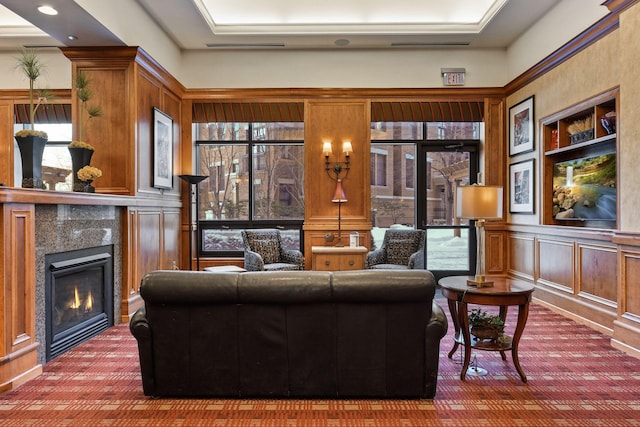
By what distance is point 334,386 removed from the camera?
2.64 metres

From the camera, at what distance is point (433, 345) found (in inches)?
102

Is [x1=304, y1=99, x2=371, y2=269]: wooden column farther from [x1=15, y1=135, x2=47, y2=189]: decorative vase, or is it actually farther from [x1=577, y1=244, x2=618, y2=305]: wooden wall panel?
[x1=15, y1=135, x2=47, y2=189]: decorative vase

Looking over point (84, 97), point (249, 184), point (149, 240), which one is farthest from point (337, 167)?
point (84, 97)

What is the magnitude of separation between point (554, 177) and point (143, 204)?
5.13 metres

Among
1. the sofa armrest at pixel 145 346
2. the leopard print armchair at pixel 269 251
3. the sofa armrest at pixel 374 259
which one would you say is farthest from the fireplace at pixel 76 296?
the sofa armrest at pixel 374 259

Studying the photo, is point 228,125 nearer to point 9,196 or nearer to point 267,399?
point 9,196

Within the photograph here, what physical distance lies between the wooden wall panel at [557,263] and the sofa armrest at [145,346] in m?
4.47

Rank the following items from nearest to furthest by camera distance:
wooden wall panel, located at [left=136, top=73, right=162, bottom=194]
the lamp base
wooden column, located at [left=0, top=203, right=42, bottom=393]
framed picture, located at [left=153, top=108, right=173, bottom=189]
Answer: wooden column, located at [left=0, top=203, right=42, bottom=393] < the lamp base < wooden wall panel, located at [left=136, top=73, right=162, bottom=194] < framed picture, located at [left=153, top=108, right=173, bottom=189]

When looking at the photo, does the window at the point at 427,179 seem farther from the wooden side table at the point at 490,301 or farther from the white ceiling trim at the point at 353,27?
the wooden side table at the point at 490,301

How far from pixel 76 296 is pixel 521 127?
5.95 m

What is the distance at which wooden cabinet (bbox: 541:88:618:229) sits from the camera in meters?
4.21

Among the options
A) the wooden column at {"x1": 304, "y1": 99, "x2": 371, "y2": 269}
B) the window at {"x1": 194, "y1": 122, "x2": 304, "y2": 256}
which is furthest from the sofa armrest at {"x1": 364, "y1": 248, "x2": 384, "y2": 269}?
the window at {"x1": 194, "y1": 122, "x2": 304, "y2": 256}

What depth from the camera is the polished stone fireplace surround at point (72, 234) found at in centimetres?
328

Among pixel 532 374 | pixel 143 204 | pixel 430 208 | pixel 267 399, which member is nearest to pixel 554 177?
pixel 430 208
